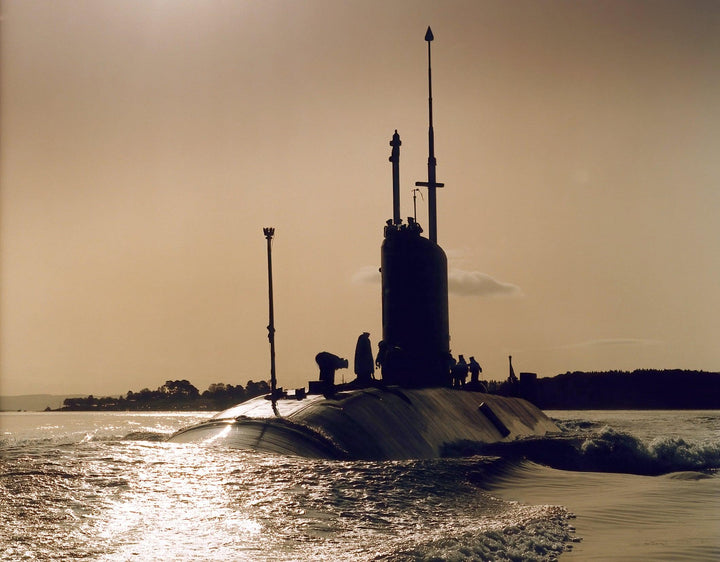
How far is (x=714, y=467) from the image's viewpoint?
19.9 meters

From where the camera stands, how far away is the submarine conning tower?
21.8 metres

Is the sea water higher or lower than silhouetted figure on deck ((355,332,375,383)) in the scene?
lower

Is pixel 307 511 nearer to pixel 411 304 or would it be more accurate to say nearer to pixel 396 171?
pixel 411 304

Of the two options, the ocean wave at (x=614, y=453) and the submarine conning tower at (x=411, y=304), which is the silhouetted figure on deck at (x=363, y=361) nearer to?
the submarine conning tower at (x=411, y=304)

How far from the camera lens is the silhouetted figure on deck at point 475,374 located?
2670 cm

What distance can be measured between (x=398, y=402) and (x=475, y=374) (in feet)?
27.5

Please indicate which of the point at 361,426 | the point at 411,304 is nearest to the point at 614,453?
the point at 411,304

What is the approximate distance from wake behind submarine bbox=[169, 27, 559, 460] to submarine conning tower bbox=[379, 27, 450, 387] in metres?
0.02

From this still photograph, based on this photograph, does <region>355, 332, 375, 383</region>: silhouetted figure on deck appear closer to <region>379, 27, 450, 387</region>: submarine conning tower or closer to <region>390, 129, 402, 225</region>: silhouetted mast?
<region>379, 27, 450, 387</region>: submarine conning tower

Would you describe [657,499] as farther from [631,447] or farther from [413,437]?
[631,447]

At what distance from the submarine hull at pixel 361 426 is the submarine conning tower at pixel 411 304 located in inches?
33.1

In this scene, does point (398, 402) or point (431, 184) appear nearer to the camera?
point (398, 402)

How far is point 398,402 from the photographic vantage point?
19.2 meters

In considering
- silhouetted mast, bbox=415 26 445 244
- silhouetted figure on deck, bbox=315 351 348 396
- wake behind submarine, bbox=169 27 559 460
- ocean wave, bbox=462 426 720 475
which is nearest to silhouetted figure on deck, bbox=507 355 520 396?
wake behind submarine, bbox=169 27 559 460
